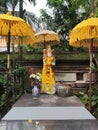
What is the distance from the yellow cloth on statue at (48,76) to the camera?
25.3 feet

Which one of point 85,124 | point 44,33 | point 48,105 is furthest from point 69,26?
point 85,124

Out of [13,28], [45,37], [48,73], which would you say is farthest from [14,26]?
[48,73]

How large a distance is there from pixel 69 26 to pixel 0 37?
156 inches

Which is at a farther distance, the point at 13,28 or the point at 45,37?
the point at 45,37

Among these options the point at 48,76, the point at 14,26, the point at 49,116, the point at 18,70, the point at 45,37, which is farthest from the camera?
the point at 45,37

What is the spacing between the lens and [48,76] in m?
7.78

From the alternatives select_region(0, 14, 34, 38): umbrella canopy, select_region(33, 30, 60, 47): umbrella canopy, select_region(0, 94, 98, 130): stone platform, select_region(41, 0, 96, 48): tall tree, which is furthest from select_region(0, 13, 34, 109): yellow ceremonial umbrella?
select_region(41, 0, 96, 48): tall tree

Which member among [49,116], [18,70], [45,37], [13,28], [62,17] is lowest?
[49,116]

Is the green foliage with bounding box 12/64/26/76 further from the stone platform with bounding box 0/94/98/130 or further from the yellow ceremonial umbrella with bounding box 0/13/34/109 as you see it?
the stone platform with bounding box 0/94/98/130

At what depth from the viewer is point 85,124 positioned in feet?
17.0

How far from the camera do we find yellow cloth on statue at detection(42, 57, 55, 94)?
7.71 meters

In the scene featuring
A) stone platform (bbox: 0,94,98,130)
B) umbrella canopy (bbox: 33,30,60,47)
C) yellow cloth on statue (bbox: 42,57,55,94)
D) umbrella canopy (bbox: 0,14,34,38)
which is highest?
umbrella canopy (bbox: 0,14,34,38)

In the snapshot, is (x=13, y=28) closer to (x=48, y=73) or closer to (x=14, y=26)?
(x=14, y=26)

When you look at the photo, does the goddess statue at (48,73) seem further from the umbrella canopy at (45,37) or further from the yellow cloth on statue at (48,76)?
the umbrella canopy at (45,37)
